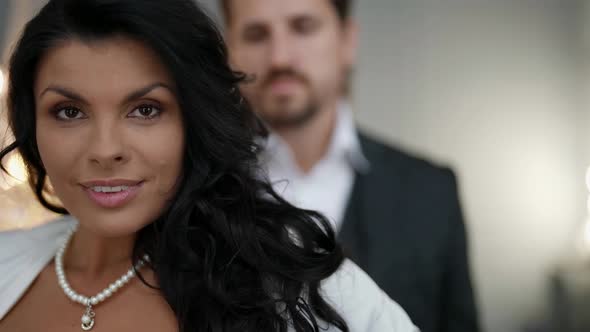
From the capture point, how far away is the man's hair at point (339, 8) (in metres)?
2.74

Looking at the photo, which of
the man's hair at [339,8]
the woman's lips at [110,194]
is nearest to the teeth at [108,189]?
the woman's lips at [110,194]

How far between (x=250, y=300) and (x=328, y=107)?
4.52 feet

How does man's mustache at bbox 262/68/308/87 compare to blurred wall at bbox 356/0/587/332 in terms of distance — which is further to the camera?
blurred wall at bbox 356/0/587/332

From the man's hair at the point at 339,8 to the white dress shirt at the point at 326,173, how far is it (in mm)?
442

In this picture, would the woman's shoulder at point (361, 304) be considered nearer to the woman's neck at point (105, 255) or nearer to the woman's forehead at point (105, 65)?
the woman's neck at point (105, 255)

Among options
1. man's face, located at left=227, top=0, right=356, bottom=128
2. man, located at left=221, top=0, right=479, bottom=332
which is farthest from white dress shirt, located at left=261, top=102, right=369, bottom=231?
man's face, located at left=227, top=0, right=356, bottom=128

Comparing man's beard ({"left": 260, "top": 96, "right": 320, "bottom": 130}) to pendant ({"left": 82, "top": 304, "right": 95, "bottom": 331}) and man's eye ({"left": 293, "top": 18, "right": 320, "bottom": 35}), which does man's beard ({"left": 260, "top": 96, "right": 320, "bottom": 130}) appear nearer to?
man's eye ({"left": 293, "top": 18, "right": 320, "bottom": 35})

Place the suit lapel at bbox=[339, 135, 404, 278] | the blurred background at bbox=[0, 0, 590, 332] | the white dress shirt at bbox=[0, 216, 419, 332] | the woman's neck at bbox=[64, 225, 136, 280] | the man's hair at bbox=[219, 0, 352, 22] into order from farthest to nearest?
the blurred background at bbox=[0, 0, 590, 332] < the man's hair at bbox=[219, 0, 352, 22] < the suit lapel at bbox=[339, 135, 404, 278] < the woman's neck at bbox=[64, 225, 136, 280] < the white dress shirt at bbox=[0, 216, 419, 332]

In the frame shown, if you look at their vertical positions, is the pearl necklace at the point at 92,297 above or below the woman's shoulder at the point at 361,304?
below

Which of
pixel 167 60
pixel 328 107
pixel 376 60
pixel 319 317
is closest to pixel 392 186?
pixel 328 107

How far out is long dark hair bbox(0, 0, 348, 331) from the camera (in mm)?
1437

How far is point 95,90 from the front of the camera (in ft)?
4.61

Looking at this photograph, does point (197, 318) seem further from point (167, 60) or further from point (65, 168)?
point (167, 60)

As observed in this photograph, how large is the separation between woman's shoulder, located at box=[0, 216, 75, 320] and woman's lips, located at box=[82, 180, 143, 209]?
0.34 m
